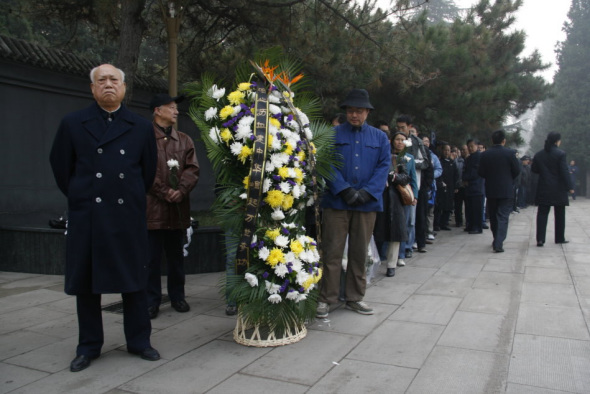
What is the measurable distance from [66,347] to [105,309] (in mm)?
1044

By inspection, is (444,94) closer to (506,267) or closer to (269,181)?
(506,267)

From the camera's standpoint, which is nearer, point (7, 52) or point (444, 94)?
point (7, 52)

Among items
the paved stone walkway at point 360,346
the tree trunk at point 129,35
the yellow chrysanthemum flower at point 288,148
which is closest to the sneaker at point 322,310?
the paved stone walkway at point 360,346

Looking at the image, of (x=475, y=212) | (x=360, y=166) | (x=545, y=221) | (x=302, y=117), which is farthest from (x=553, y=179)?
(x=302, y=117)

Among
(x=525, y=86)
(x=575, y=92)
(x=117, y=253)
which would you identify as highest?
(x=575, y=92)

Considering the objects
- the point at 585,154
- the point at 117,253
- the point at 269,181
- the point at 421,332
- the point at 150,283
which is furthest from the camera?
the point at 585,154

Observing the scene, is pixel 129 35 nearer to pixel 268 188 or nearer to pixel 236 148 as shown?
pixel 236 148

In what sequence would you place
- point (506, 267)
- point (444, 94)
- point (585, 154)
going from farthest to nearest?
point (585, 154), point (444, 94), point (506, 267)

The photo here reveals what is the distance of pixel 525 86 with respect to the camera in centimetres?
1945

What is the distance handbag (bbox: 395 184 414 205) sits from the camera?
6426mm

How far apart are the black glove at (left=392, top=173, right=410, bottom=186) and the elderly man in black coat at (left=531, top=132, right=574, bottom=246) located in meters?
3.68

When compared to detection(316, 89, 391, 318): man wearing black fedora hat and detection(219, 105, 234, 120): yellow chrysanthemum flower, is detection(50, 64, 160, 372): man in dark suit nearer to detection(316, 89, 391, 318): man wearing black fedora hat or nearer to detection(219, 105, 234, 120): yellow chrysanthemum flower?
detection(219, 105, 234, 120): yellow chrysanthemum flower

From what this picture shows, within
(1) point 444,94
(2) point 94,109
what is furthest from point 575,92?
(2) point 94,109

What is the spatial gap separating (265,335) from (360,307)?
1098 millimetres
